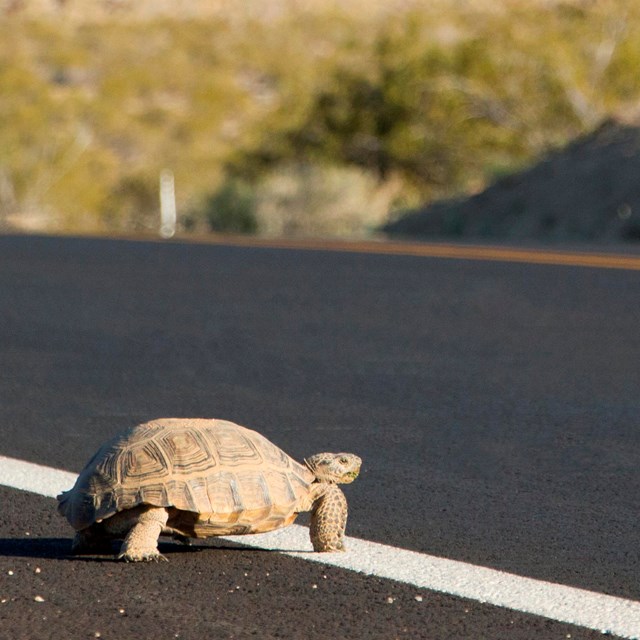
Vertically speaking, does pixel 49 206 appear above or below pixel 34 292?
below

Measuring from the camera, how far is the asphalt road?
4066 millimetres

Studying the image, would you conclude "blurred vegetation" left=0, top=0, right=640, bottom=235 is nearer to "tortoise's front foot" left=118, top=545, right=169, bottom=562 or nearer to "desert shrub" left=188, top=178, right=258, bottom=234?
"desert shrub" left=188, top=178, right=258, bottom=234

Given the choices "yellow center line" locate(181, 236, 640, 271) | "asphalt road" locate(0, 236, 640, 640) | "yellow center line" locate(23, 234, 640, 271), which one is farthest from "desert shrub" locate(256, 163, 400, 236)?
"asphalt road" locate(0, 236, 640, 640)

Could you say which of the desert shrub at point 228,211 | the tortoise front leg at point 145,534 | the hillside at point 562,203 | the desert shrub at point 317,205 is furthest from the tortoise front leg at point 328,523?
the desert shrub at point 228,211

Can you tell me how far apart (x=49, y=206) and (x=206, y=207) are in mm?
→ 21920

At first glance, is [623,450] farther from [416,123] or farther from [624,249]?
[416,123]

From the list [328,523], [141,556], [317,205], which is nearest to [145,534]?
[141,556]

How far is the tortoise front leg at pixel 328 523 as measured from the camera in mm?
4578

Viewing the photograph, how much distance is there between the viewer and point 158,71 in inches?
3824

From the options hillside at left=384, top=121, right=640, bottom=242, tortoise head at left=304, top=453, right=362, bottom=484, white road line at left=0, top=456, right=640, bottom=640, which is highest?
tortoise head at left=304, top=453, right=362, bottom=484

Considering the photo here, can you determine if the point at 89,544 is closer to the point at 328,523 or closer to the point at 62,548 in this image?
the point at 62,548

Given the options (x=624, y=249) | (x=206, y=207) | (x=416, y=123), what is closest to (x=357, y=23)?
(x=416, y=123)

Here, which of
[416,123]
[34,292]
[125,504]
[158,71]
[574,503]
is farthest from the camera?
[158,71]

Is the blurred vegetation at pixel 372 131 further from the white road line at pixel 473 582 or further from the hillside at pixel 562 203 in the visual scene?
the white road line at pixel 473 582
